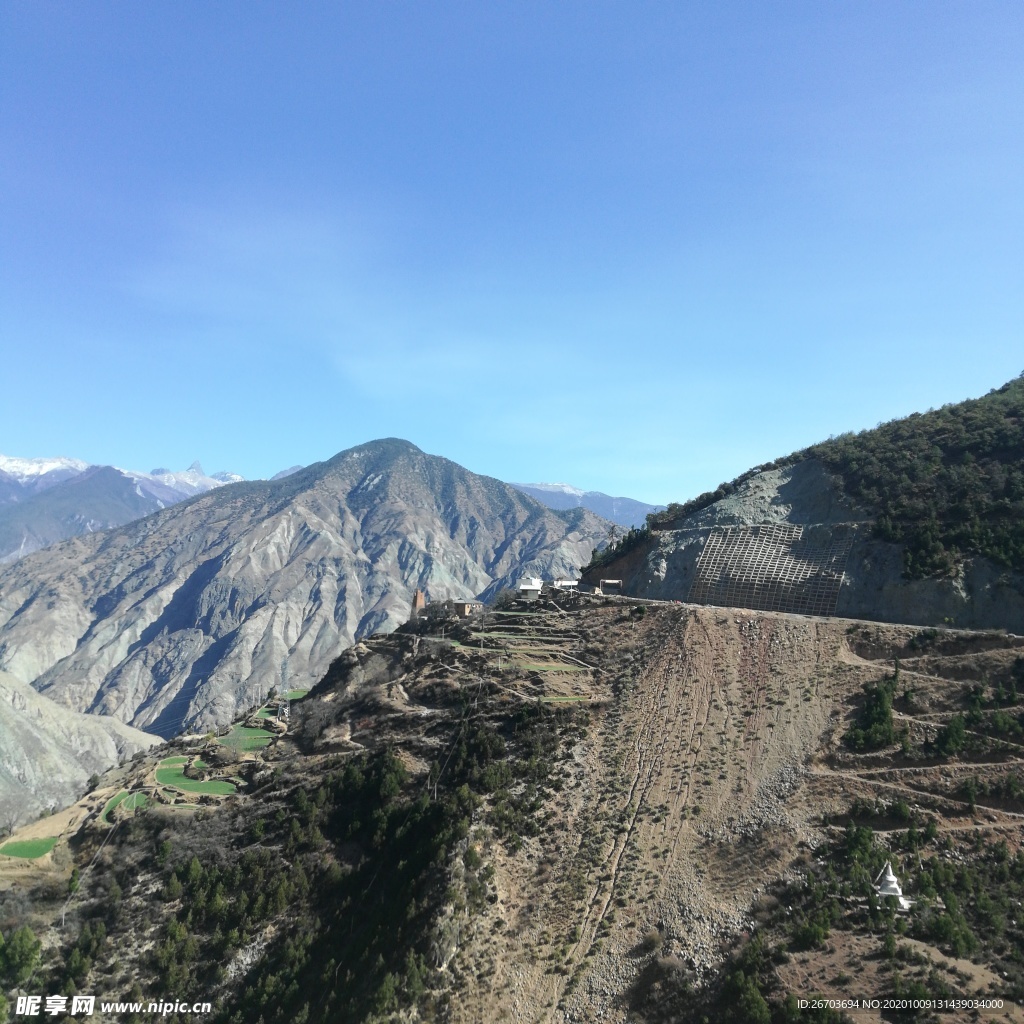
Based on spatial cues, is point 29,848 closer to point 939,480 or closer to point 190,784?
point 190,784

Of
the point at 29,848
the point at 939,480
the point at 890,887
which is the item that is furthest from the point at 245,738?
the point at 939,480

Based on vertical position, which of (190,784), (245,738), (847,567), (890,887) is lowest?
(190,784)

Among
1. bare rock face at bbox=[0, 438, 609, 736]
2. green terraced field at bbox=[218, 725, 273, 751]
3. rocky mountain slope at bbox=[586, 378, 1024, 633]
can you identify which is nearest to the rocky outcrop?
rocky mountain slope at bbox=[586, 378, 1024, 633]

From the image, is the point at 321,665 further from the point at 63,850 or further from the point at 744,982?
the point at 744,982

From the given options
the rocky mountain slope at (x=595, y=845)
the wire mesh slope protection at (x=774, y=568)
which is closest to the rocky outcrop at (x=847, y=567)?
the wire mesh slope protection at (x=774, y=568)

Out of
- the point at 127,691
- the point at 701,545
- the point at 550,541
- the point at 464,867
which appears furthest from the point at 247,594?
the point at 464,867

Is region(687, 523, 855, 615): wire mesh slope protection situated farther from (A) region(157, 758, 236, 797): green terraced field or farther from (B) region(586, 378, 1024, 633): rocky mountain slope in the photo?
(A) region(157, 758, 236, 797): green terraced field
